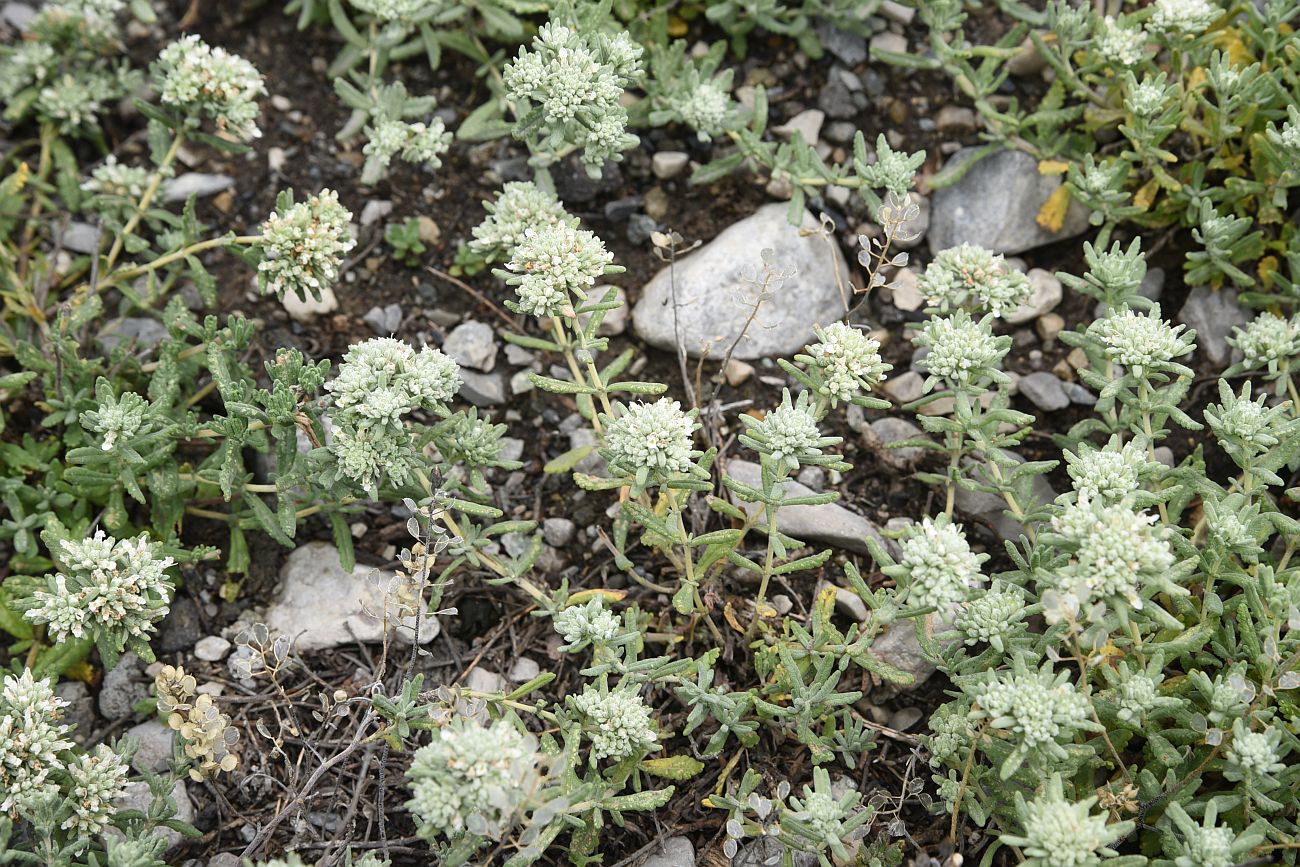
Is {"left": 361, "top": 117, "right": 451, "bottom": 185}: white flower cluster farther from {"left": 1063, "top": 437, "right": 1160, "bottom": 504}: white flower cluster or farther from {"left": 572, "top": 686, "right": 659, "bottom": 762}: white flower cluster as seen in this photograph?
{"left": 1063, "top": 437, "right": 1160, "bottom": 504}: white flower cluster

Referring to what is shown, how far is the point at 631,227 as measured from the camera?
217 inches

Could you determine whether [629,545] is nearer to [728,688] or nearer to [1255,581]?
[728,688]

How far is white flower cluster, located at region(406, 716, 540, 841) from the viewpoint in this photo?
337cm

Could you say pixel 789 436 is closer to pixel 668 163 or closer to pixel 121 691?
pixel 668 163

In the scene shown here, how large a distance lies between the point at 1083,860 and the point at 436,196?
421cm

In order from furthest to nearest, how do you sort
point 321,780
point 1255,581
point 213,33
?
point 213,33 < point 321,780 < point 1255,581

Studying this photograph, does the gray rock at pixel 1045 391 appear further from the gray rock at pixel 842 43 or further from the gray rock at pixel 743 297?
the gray rock at pixel 842 43

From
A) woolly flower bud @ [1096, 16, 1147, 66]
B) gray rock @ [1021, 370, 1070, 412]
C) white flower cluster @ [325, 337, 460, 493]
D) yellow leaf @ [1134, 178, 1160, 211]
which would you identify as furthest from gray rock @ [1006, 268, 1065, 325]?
white flower cluster @ [325, 337, 460, 493]

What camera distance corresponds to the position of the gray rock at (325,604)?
4.69 meters

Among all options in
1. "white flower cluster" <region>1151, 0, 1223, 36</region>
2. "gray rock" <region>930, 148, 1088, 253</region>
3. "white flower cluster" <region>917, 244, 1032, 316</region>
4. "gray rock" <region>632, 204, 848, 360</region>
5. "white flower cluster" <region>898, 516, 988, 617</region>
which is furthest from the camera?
"gray rock" <region>930, 148, 1088, 253</region>

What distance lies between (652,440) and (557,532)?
4.05 ft

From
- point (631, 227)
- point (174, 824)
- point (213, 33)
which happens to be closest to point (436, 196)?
point (631, 227)

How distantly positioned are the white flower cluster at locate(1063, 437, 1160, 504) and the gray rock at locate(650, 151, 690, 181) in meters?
2.59

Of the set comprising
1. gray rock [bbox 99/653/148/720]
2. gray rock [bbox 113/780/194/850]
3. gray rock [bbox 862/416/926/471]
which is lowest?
gray rock [bbox 113/780/194/850]
